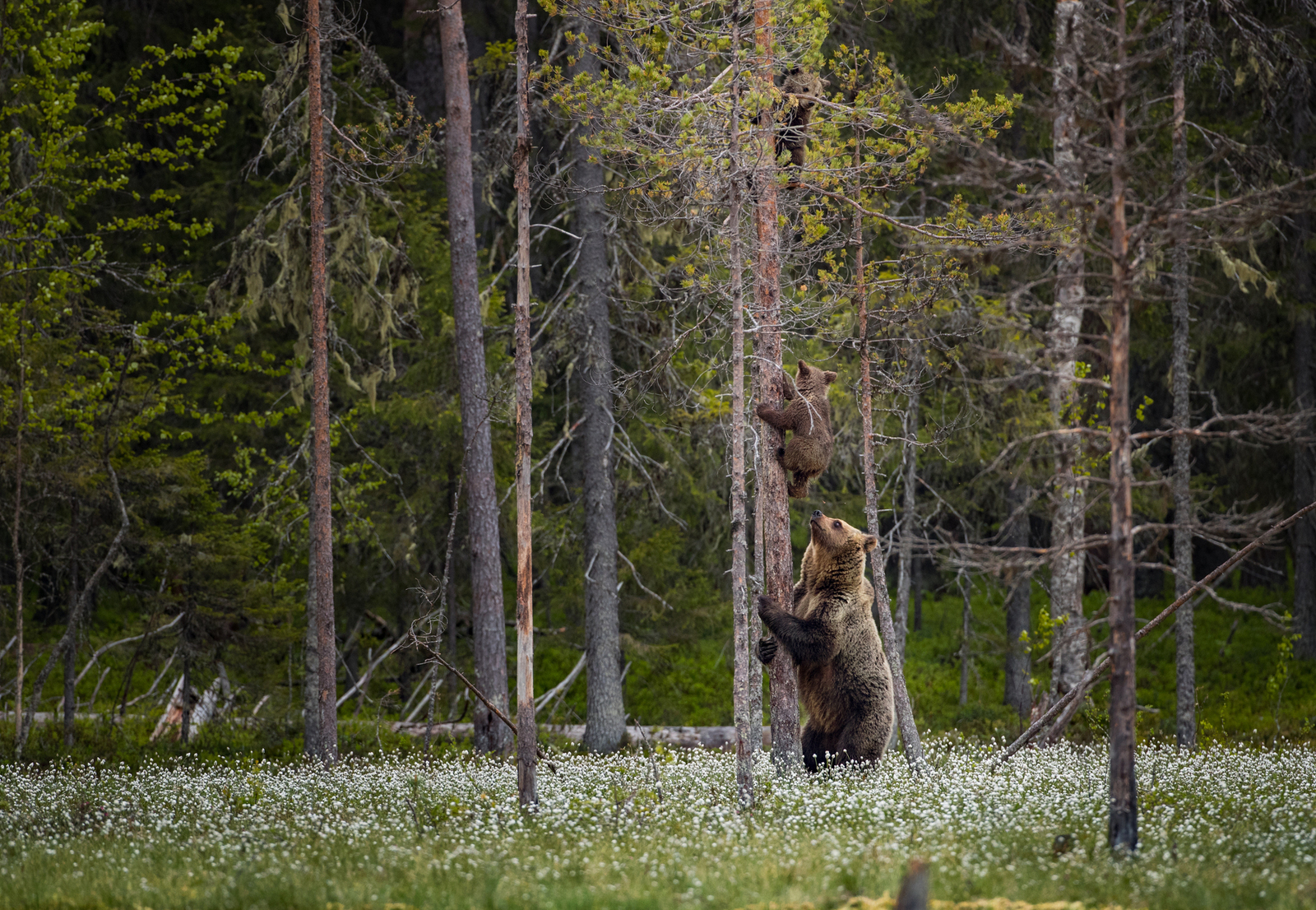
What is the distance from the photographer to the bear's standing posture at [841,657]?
11.2m

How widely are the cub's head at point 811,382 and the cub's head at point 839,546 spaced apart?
133cm

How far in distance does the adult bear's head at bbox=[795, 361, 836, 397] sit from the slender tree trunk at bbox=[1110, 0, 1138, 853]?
11.8 feet

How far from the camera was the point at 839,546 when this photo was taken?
441 inches

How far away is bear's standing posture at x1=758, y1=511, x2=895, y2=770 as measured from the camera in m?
11.2

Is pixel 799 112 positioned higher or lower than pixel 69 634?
higher

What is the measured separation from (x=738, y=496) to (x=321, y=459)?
22.9 feet

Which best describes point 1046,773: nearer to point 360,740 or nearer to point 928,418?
point 928,418

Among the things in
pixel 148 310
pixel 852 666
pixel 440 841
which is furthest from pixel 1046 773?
pixel 148 310

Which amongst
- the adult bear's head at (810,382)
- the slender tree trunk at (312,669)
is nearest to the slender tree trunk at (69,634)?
the slender tree trunk at (312,669)

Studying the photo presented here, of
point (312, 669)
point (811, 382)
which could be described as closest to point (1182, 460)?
point (811, 382)

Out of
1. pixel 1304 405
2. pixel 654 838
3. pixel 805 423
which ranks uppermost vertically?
pixel 805 423

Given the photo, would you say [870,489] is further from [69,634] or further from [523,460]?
[69,634]

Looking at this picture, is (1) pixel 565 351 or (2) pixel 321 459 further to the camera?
(1) pixel 565 351

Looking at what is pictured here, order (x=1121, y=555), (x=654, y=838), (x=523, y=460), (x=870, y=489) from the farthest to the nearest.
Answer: (x=870, y=489) → (x=523, y=460) → (x=654, y=838) → (x=1121, y=555)
